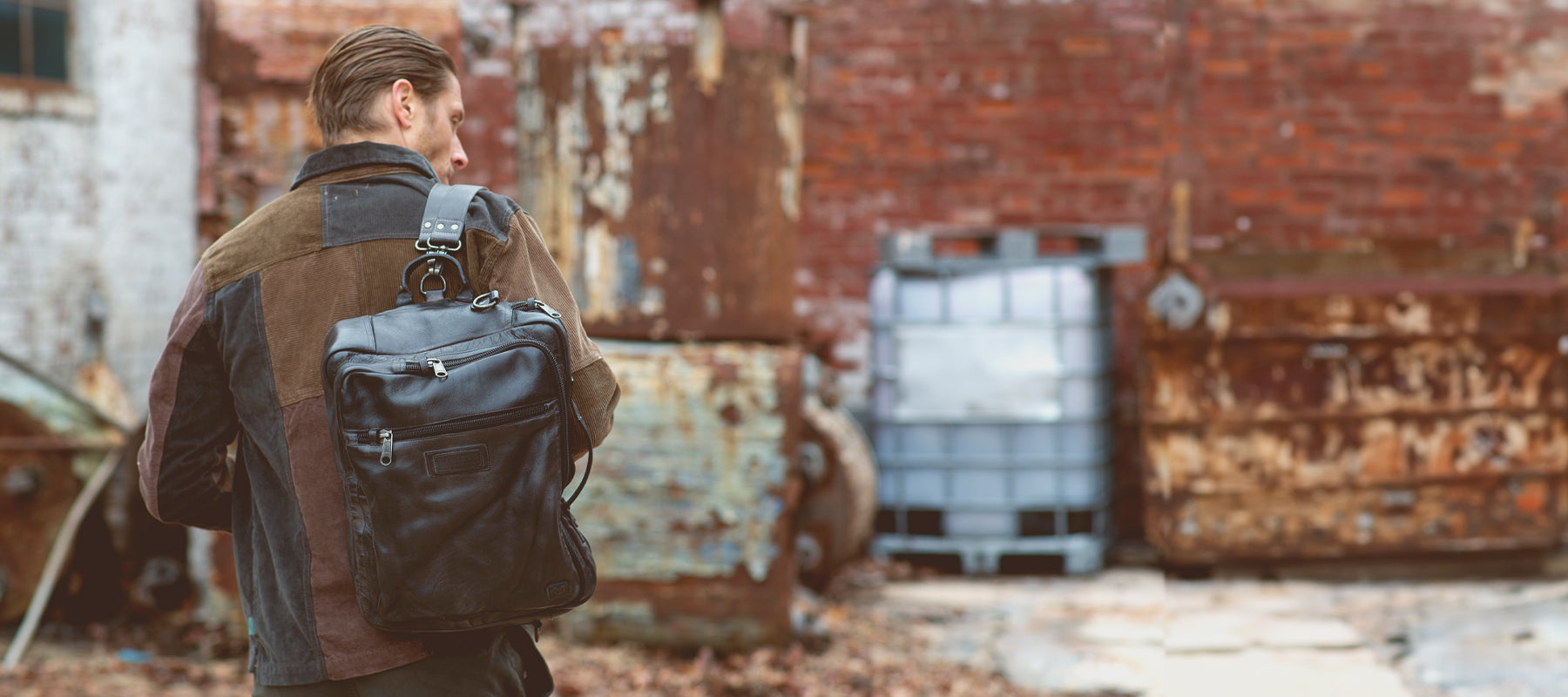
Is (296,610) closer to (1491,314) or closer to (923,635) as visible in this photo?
(923,635)

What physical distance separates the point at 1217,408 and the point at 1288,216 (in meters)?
1.19

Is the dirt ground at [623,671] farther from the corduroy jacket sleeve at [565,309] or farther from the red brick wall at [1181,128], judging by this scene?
the red brick wall at [1181,128]

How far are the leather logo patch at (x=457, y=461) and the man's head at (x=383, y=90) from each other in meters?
0.43

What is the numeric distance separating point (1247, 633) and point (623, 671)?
6.74 feet

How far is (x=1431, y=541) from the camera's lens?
4641mm

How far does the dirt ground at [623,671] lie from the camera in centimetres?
334

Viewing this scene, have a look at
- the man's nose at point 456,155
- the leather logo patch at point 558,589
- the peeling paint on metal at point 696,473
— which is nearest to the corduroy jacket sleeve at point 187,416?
the man's nose at point 456,155

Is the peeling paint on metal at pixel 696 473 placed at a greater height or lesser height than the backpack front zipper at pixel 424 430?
lesser

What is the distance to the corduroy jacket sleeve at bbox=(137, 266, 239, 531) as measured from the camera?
147cm

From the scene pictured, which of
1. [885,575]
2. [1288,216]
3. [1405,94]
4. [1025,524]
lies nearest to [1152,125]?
[1288,216]

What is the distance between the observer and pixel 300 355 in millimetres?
1460

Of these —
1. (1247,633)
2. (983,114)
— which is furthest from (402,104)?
(983,114)

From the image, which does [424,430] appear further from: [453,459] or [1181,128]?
[1181,128]

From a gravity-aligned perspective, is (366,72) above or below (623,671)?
above
